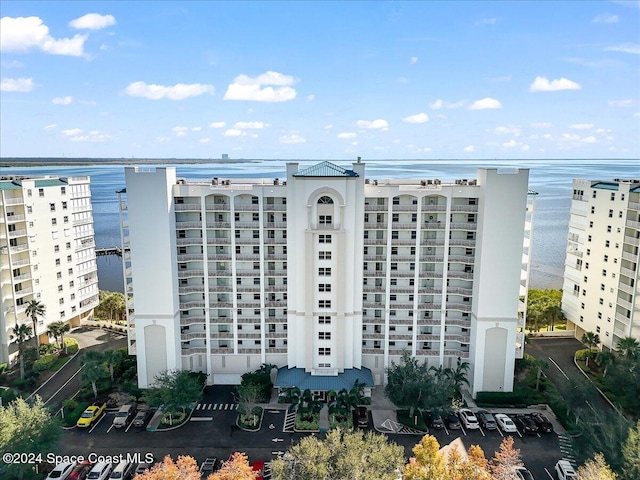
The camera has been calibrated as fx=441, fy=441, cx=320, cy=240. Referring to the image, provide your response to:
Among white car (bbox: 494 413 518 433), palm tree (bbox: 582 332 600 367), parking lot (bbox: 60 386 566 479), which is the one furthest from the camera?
palm tree (bbox: 582 332 600 367)

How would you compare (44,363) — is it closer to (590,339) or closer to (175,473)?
(175,473)

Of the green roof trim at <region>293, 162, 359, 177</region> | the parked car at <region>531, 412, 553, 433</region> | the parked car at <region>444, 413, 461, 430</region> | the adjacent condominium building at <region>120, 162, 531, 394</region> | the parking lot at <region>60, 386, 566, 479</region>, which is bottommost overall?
the parking lot at <region>60, 386, 566, 479</region>

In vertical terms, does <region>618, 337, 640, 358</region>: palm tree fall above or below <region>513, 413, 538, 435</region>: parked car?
above

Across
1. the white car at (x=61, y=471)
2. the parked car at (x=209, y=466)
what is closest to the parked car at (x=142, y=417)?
the white car at (x=61, y=471)

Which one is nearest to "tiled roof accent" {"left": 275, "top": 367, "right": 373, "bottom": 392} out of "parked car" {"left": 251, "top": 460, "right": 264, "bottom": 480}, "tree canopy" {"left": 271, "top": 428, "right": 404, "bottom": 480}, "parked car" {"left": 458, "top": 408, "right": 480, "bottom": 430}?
"parked car" {"left": 458, "top": 408, "right": 480, "bottom": 430}

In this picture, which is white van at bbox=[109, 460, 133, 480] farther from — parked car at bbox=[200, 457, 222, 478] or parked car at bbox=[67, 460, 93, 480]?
parked car at bbox=[200, 457, 222, 478]

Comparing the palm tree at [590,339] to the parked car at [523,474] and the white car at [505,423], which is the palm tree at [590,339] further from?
the parked car at [523,474]
